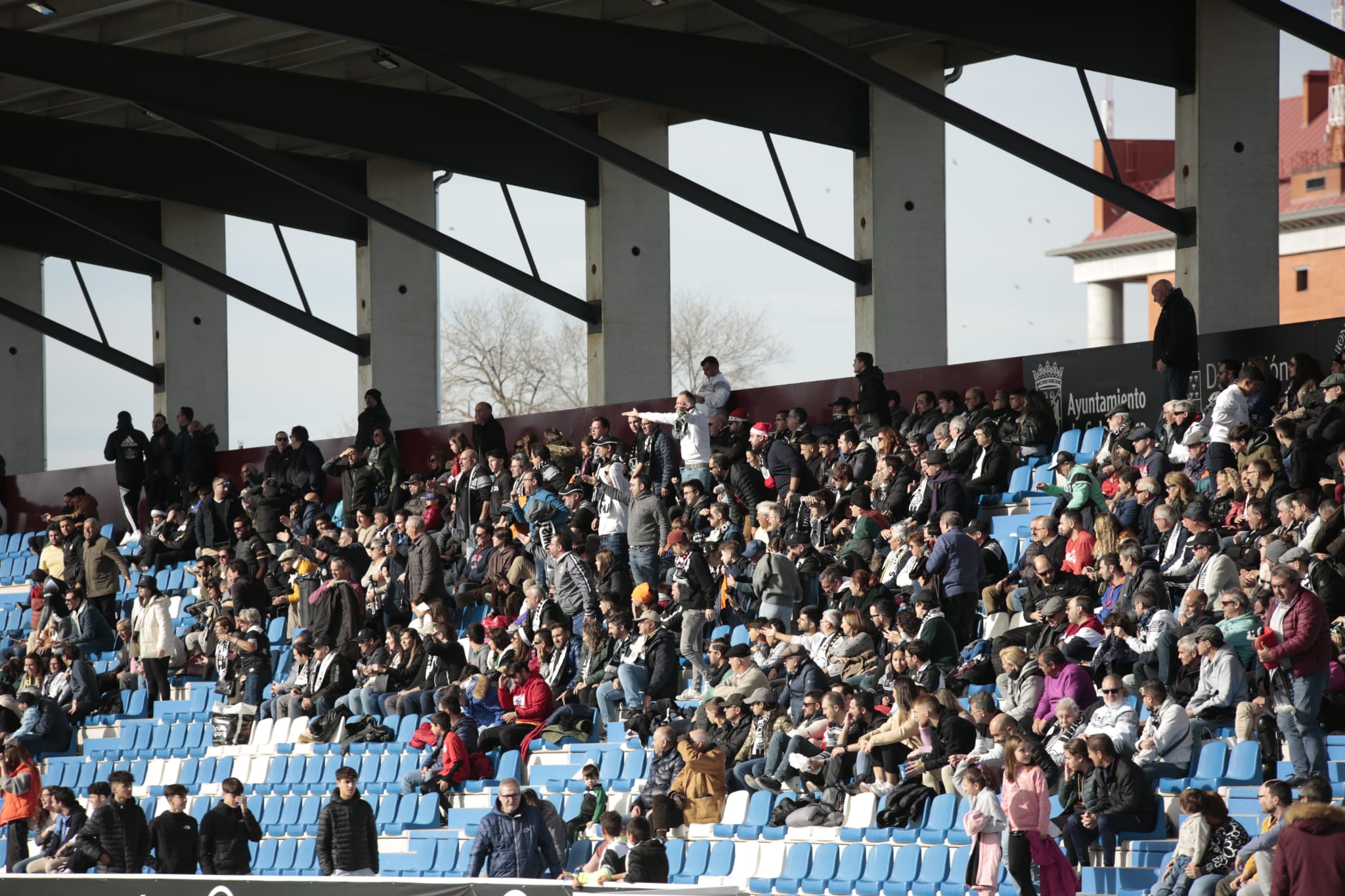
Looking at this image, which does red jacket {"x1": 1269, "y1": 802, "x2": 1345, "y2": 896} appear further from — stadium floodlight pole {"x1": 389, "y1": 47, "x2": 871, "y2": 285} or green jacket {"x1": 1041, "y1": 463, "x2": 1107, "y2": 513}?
stadium floodlight pole {"x1": 389, "y1": 47, "x2": 871, "y2": 285}

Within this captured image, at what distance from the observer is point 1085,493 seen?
49.9 feet

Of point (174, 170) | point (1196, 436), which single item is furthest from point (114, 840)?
point (174, 170)

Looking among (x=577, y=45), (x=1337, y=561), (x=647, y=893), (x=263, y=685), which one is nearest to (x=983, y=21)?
(x=577, y=45)

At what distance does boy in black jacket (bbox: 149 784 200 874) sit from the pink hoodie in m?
6.56

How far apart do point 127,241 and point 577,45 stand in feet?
27.2

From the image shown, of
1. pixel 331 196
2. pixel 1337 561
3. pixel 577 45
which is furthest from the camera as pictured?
pixel 331 196

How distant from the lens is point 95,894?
11.8 metres

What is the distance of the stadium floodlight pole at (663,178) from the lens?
22078 mm

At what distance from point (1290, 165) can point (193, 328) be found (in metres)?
53.3

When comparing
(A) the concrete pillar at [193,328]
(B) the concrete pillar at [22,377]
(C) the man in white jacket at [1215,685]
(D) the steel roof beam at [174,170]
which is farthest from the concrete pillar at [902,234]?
(B) the concrete pillar at [22,377]

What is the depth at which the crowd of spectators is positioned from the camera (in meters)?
11.9

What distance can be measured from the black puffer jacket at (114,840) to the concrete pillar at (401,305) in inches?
575

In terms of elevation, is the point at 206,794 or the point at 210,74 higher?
the point at 210,74

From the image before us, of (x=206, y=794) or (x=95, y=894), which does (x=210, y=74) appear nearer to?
(x=206, y=794)
